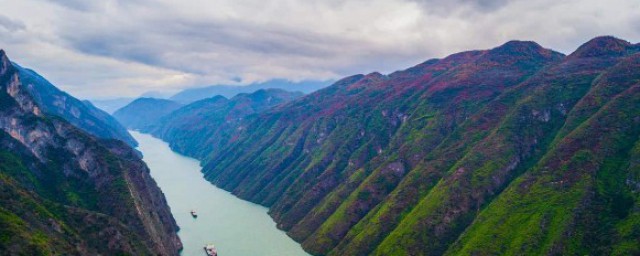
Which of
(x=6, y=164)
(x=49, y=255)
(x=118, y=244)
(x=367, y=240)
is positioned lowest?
(x=367, y=240)

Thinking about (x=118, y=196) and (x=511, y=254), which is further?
(x=118, y=196)

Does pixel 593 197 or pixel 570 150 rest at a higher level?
pixel 570 150

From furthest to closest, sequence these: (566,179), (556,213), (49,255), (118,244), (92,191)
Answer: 1. (92,191)
2. (566,179)
3. (556,213)
4. (118,244)
5. (49,255)

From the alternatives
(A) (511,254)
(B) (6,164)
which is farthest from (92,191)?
(A) (511,254)

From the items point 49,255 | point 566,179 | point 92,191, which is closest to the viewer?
point 49,255

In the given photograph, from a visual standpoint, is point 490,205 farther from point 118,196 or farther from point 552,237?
point 118,196

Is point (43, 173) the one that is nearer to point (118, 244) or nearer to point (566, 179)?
point (118, 244)

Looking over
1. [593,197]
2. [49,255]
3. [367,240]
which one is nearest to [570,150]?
[593,197]
